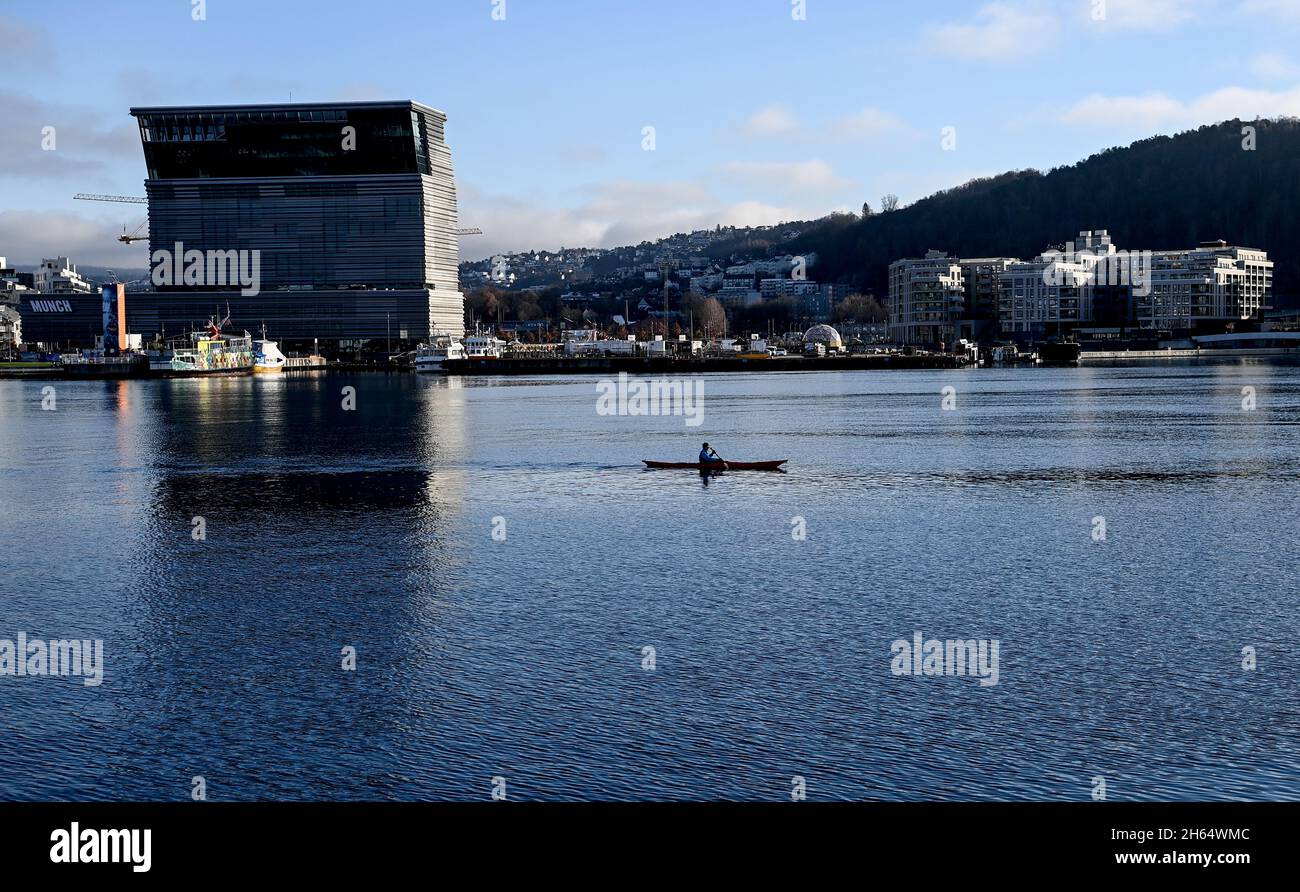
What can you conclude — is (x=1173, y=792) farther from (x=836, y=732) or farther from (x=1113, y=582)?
(x=1113, y=582)

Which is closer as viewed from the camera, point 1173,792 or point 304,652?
point 1173,792

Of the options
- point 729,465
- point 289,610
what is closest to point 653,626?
point 289,610

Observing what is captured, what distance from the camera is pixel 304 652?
1337 inches

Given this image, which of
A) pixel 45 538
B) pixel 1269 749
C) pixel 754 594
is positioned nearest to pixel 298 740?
pixel 754 594

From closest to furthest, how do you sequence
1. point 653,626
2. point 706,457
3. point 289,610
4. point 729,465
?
point 653,626 → point 289,610 → point 706,457 → point 729,465

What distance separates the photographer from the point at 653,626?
118ft
